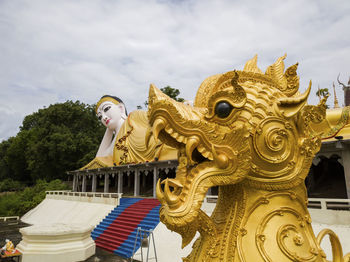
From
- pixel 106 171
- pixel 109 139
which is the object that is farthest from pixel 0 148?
pixel 106 171

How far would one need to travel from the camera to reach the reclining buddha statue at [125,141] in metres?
17.0

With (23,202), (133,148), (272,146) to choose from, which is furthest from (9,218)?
(272,146)

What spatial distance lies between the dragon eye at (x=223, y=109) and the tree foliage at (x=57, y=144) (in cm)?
2974

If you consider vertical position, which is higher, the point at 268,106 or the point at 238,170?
the point at 268,106

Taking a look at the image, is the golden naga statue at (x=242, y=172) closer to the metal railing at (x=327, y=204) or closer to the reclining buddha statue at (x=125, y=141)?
the metal railing at (x=327, y=204)

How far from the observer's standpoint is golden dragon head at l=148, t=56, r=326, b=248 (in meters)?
1.56

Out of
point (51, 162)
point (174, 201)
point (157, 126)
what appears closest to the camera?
point (174, 201)

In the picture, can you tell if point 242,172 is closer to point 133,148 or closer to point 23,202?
point 133,148

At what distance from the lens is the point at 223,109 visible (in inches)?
67.8

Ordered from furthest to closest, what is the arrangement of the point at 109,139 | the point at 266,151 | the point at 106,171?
the point at 109,139
the point at 106,171
the point at 266,151

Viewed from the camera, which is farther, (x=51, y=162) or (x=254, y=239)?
(x=51, y=162)

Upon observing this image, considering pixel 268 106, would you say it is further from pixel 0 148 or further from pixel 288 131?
pixel 0 148

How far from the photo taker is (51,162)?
1194 inches

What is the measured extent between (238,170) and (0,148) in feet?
164
